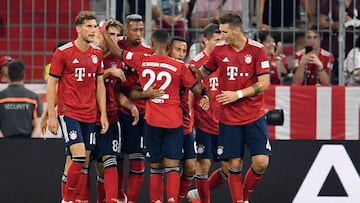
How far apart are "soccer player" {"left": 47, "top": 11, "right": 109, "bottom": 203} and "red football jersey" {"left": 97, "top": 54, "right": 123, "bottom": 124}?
0.42 m

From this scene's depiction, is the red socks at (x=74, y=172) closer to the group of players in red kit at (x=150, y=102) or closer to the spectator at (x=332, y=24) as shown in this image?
the group of players in red kit at (x=150, y=102)

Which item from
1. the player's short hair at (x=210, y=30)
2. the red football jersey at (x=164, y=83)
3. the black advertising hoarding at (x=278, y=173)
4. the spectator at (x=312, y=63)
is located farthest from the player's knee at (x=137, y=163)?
the spectator at (x=312, y=63)

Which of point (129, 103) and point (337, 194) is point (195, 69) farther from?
point (337, 194)

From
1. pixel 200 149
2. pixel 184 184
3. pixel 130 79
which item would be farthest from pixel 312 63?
pixel 130 79

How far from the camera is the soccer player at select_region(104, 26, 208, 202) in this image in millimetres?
16297

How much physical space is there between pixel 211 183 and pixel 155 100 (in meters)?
1.97

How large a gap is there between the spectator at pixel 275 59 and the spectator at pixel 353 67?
0.84m

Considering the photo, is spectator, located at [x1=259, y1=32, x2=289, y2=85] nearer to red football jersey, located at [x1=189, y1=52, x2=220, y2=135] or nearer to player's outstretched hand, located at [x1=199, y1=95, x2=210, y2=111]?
red football jersey, located at [x1=189, y1=52, x2=220, y2=135]

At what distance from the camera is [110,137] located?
16766mm

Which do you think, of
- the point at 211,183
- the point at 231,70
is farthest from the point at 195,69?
the point at 211,183

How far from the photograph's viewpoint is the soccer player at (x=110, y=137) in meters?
16.6

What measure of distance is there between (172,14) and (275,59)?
154 centimetres

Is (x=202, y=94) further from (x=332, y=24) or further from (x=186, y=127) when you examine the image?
(x=332, y=24)

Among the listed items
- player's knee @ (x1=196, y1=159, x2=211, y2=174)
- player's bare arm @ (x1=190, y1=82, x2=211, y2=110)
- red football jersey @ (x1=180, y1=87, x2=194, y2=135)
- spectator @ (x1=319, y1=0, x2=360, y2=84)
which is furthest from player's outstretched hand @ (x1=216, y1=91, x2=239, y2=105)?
spectator @ (x1=319, y1=0, x2=360, y2=84)
